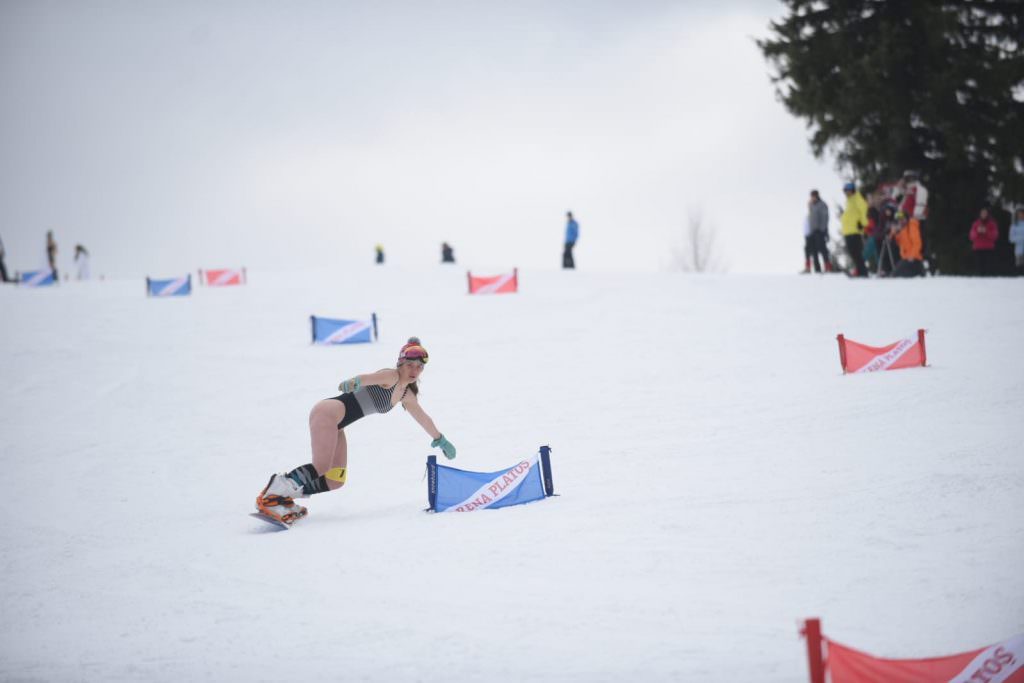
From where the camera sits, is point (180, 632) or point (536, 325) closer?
point (180, 632)

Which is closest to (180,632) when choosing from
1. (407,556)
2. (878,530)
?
(407,556)

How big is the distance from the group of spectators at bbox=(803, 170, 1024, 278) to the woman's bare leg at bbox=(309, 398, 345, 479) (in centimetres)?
1377

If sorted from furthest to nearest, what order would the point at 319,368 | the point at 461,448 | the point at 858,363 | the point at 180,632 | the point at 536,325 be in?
1. the point at 536,325
2. the point at 319,368
3. the point at 858,363
4. the point at 461,448
5. the point at 180,632

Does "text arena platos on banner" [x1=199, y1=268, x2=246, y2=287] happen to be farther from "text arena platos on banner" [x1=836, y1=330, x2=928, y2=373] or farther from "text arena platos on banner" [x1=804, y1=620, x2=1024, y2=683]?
"text arena platos on banner" [x1=804, y1=620, x2=1024, y2=683]

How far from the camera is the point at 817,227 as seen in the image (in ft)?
62.9

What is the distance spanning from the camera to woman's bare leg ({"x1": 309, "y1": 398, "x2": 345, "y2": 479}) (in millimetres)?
6617

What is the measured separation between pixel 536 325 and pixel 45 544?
11.0 m

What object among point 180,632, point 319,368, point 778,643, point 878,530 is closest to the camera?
point 778,643

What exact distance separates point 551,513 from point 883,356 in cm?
626

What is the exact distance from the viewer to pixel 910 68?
22516 mm

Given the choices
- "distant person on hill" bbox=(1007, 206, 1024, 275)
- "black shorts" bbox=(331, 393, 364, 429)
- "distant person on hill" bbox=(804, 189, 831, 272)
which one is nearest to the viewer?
"black shorts" bbox=(331, 393, 364, 429)

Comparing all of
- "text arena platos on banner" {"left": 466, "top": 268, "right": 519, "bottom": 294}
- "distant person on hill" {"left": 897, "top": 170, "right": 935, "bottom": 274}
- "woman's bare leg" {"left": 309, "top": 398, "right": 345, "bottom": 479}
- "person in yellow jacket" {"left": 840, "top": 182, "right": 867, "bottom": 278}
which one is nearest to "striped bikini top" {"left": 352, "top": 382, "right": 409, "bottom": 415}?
"woman's bare leg" {"left": 309, "top": 398, "right": 345, "bottom": 479}

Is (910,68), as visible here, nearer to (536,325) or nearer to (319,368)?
(536,325)

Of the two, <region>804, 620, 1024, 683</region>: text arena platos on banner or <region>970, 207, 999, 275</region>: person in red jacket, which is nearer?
<region>804, 620, 1024, 683</region>: text arena platos on banner
